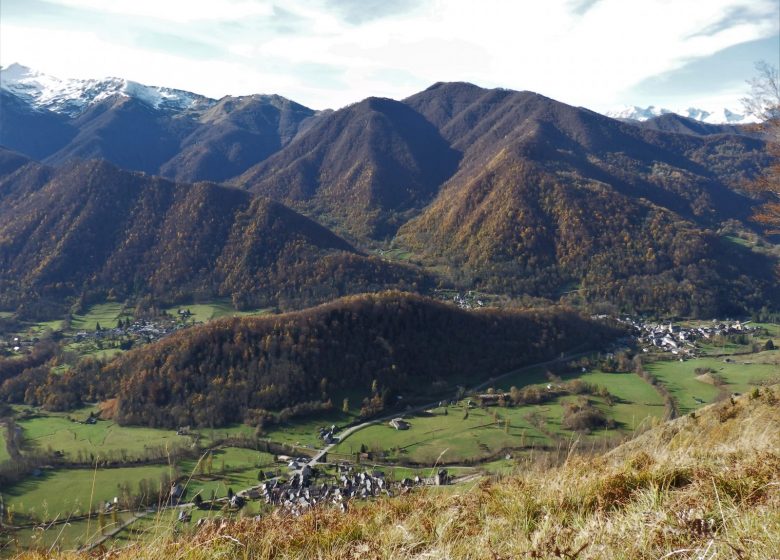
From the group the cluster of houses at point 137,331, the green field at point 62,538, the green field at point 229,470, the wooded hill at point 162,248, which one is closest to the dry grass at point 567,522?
the green field at point 62,538

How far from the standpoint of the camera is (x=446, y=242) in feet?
488

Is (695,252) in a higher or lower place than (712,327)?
higher

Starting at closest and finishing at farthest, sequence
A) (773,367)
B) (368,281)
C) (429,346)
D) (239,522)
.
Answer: (239,522) → (773,367) → (429,346) → (368,281)

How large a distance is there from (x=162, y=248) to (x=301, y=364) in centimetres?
8879

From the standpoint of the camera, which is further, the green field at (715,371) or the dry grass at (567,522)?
the green field at (715,371)

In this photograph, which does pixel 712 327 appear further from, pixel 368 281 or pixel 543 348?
pixel 368 281

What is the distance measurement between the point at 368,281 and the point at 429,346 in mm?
43427

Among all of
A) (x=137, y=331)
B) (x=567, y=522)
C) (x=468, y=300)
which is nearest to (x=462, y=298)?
(x=468, y=300)

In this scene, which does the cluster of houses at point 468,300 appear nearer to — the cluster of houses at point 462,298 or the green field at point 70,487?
the cluster of houses at point 462,298

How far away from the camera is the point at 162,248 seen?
425 feet

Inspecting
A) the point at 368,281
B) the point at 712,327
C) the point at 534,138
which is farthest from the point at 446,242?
the point at 712,327

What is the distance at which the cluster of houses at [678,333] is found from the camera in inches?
3103

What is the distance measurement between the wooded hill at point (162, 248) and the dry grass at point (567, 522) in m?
99.2

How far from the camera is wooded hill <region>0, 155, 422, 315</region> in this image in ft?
372
